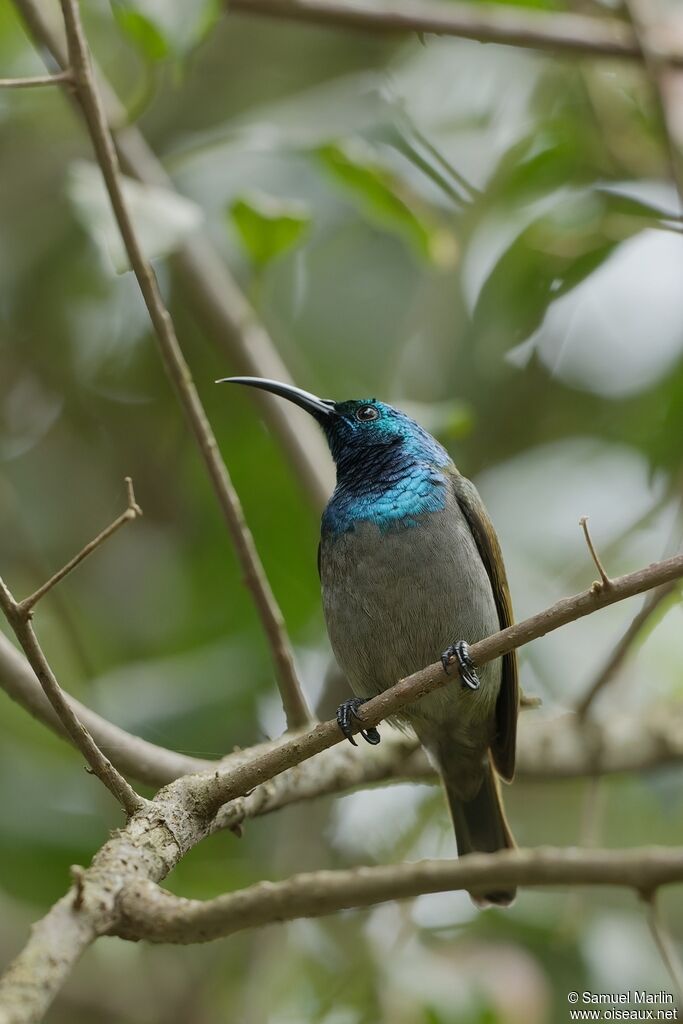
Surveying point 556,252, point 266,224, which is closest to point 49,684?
point 266,224

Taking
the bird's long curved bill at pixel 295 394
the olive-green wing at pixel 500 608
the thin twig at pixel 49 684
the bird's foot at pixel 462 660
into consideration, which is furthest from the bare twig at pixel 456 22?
the thin twig at pixel 49 684

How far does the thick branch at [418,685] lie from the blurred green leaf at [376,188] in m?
2.56

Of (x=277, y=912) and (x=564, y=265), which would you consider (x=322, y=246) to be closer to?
(x=564, y=265)

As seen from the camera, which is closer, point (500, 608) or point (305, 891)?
point (305, 891)

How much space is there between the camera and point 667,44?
585 cm

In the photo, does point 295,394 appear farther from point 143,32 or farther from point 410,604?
point 143,32

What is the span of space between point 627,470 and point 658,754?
1729 mm

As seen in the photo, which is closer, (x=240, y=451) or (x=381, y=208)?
(x=381, y=208)

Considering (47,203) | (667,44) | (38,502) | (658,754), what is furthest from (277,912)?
(47,203)

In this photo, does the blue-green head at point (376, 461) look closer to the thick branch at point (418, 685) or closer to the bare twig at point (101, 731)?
the bare twig at point (101, 731)

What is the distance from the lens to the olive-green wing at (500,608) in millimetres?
4223

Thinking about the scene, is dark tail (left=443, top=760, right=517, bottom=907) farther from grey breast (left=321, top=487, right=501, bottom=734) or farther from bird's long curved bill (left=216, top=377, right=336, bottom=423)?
bird's long curved bill (left=216, top=377, right=336, bottom=423)

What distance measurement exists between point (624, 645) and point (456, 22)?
296 cm

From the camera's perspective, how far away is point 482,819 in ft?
15.0
